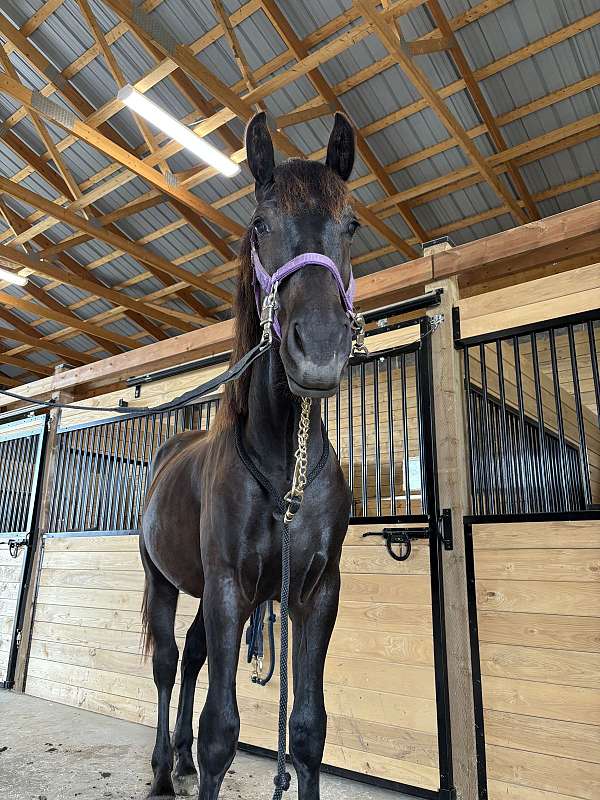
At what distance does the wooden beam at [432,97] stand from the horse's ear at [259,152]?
2804 millimetres

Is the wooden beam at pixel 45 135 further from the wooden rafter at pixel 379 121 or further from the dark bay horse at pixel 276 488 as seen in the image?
the dark bay horse at pixel 276 488

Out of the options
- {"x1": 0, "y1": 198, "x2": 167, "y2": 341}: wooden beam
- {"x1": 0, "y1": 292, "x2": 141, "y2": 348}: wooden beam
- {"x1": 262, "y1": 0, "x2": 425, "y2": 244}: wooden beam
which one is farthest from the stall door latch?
{"x1": 0, "y1": 292, "x2": 141, "y2": 348}: wooden beam

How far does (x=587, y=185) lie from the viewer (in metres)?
5.05

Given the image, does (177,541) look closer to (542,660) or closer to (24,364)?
(542,660)

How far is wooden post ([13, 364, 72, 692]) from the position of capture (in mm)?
3416

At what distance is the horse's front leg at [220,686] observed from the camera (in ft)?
3.66

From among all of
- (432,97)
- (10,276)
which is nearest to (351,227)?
(432,97)

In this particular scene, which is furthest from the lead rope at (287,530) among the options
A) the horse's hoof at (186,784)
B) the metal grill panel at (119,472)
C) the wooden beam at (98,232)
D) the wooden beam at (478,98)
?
the wooden beam at (98,232)

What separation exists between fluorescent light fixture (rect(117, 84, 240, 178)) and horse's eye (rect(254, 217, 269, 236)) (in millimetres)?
3023

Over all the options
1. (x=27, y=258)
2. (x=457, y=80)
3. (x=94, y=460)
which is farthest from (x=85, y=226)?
(x=457, y=80)

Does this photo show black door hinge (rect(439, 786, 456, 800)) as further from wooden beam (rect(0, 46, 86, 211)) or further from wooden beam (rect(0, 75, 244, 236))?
wooden beam (rect(0, 46, 86, 211))

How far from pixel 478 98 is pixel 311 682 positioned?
187 inches

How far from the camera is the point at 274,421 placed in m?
1.19

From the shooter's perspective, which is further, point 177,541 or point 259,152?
point 177,541
